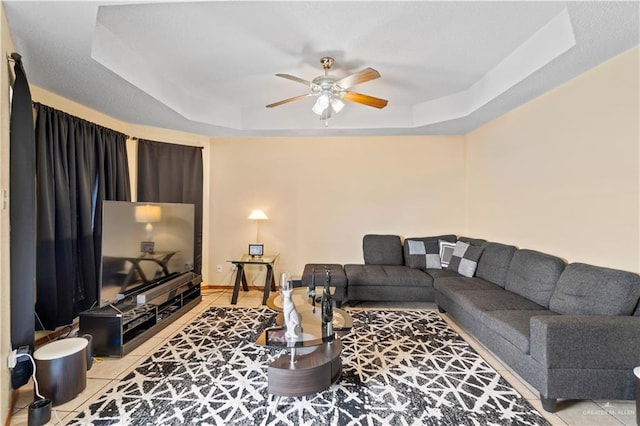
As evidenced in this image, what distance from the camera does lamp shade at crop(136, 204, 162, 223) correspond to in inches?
114

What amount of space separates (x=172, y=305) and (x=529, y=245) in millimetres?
4198

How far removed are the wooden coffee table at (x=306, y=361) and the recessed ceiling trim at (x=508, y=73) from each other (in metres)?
2.64

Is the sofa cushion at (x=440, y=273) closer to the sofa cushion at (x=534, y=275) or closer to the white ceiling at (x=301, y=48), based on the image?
the sofa cushion at (x=534, y=275)

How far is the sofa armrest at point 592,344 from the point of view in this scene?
1.84 meters

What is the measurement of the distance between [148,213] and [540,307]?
12.6 ft

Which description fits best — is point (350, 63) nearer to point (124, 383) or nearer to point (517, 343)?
point (517, 343)

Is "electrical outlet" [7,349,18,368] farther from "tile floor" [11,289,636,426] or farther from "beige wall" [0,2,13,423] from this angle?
"tile floor" [11,289,636,426]

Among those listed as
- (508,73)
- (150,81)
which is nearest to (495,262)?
(508,73)

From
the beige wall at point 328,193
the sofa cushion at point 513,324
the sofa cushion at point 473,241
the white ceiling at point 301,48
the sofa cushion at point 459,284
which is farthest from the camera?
the beige wall at point 328,193

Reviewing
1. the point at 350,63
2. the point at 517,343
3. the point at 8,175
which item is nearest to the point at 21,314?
the point at 8,175

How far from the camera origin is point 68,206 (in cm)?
296

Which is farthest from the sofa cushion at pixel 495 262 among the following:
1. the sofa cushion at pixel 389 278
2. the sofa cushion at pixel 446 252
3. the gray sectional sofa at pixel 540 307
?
the sofa cushion at pixel 389 278

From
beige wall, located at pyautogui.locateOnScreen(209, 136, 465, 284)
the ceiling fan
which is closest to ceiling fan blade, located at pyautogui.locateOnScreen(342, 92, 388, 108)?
the ceiling fan

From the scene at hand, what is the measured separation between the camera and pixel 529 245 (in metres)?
3.30
